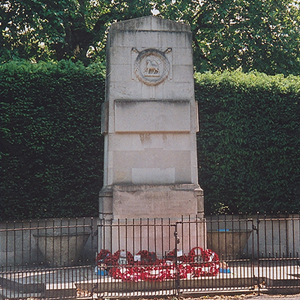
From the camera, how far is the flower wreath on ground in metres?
10.2

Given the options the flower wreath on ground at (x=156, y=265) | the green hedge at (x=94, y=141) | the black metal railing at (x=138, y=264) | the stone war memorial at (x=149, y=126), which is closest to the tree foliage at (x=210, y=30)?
the green hedge at (x=94, y=141)

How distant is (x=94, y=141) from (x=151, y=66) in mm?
2889

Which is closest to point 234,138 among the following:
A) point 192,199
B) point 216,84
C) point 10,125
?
point 216,84

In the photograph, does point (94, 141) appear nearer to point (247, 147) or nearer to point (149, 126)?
point (149, 126)

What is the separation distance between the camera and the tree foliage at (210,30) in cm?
1791

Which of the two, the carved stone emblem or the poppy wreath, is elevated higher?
the carved stone emblem

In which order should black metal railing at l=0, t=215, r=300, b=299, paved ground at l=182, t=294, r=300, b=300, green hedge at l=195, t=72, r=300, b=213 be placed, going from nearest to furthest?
paved ground at l=182, t=294, r=300, b=300 → black metal railing at l=0, t=215, r=300, b=299 → green hedge at l=195, t=72, r=300, b=213

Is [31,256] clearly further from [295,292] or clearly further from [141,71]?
[295,292]

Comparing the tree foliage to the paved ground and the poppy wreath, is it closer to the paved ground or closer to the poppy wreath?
the poppy wreath

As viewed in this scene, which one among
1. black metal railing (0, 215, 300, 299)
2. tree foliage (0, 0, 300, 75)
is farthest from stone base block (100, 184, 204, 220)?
tree foliage (0, 0, 300, 75)

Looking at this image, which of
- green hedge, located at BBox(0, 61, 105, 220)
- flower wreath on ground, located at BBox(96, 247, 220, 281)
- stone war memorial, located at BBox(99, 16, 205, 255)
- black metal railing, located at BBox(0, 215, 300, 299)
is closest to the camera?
black metal railing, located at BBox(0, 215, 300, 299)

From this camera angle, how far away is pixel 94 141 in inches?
555

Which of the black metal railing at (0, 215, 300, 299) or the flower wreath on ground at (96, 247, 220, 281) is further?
the flower wreath on ground at (96, 247, 220, 281)

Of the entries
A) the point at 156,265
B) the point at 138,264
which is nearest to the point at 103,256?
the point at 138,264
